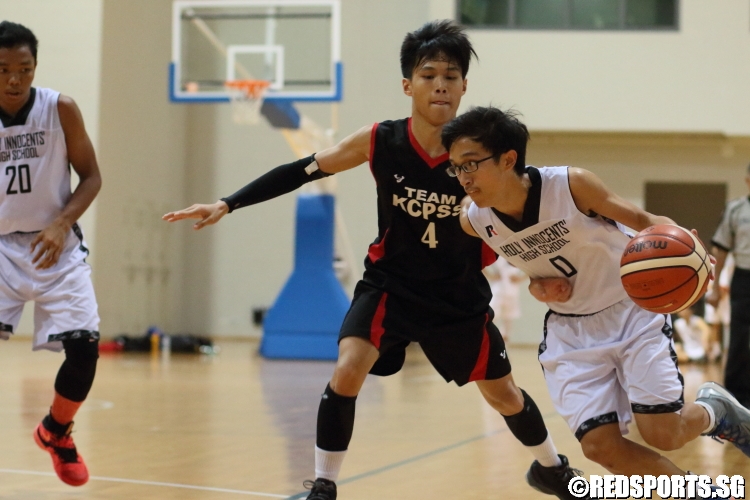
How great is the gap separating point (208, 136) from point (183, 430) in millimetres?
13049

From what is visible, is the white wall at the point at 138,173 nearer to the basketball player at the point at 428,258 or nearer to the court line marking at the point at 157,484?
the court line marking at the point at 157,484

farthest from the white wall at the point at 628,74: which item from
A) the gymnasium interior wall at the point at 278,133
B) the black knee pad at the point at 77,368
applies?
the black knee pad at the point at 77,368

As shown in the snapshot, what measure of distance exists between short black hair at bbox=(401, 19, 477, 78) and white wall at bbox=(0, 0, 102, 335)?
40.3ft

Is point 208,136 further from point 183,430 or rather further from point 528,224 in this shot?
point 528,224

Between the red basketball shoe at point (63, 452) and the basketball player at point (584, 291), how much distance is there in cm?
197

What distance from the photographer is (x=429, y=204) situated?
371 cm

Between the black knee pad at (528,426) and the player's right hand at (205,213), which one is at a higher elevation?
the player's right hand at (205,213)

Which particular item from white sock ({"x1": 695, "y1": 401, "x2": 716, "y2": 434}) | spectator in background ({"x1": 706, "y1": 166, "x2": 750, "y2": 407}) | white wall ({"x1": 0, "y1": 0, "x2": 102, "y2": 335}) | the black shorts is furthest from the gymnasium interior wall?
white sock ({"x1": 695, "y1": 401, "x2": 716, "y2": 434})

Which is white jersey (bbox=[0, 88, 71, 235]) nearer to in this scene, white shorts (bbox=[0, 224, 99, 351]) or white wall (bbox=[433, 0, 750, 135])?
white shorts (bbox=[0, 224, 99, 351])

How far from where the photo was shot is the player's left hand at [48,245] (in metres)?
4.10

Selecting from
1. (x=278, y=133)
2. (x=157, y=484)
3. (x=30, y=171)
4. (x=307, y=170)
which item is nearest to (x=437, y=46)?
(x=307, y=170)

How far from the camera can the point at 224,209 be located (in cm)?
376

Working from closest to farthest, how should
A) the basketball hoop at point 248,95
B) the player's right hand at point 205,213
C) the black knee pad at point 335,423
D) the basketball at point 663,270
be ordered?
the basketball at point 663,270 → the black knee pad at point 335,423 → the player's right hand at point 205,213 → the basketball hoop at point 248,95

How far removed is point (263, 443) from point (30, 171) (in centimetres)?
214
